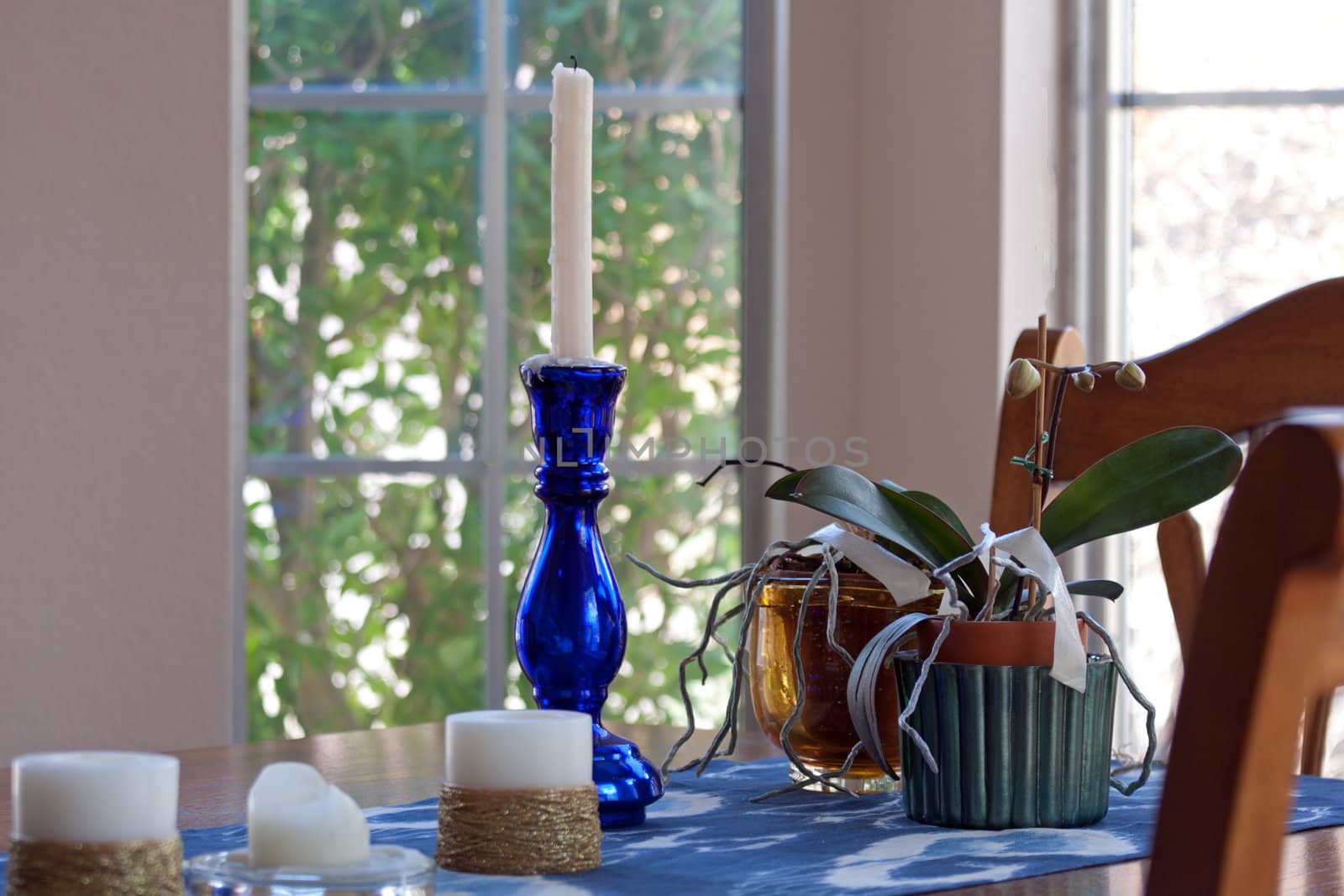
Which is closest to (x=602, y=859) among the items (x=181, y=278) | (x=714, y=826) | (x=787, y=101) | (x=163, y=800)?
(x=714, y=826)

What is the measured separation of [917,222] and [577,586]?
181cm

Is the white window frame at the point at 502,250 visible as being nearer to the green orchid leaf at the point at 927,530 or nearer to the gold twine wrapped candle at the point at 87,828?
the green orchid leaf at the point at 927,530

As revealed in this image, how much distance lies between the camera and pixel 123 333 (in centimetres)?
218

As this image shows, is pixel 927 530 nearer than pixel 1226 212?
Yes

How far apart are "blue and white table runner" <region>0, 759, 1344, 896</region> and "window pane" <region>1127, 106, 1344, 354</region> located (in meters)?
1.67

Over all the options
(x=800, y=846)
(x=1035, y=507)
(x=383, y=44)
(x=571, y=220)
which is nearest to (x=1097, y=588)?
(x=1035, y=507)

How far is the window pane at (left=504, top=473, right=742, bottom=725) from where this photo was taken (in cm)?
242

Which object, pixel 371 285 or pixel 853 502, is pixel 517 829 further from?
pixel 371 285

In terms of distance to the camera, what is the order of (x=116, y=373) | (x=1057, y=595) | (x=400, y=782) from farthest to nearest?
1. (x=116, y=373)
2. (x=400, y=782)
3. (x=1057, y=595)

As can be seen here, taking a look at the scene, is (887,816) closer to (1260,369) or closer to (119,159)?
(1260,369)

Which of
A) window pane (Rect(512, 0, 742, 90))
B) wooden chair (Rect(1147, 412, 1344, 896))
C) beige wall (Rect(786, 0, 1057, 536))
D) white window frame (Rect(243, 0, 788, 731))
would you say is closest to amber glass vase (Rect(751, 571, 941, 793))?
wooden chair (Rect(1147, 412, 1344, 896))

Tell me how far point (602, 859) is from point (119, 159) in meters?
1.87

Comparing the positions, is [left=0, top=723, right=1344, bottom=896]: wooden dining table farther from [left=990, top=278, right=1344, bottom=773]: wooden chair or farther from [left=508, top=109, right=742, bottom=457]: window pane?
[left=508, top=109, right=742, bottom=457]: window pane

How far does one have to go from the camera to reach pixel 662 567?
2.46 metres
